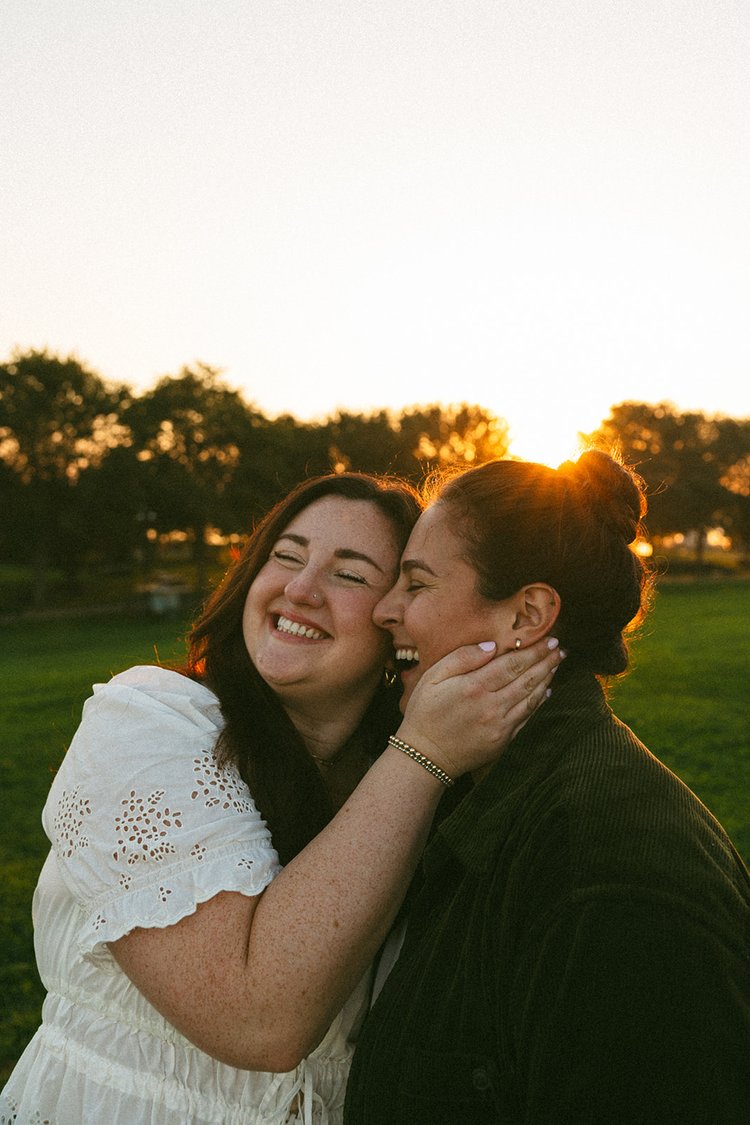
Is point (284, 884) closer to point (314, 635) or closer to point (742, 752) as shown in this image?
point (314, 635)

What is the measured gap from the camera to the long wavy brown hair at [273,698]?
2.84m

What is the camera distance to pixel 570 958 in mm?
1909

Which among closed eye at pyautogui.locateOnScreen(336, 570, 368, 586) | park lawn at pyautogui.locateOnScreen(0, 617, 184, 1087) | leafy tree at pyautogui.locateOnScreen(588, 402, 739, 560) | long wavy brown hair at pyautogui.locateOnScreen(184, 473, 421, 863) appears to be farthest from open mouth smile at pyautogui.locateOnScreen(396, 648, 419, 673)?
leafy tree at pyautogui.locateOnScreen(588, 402, 739, 560)

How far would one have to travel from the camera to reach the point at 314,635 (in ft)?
11.2

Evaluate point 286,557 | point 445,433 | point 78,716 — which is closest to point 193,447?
point 445,433

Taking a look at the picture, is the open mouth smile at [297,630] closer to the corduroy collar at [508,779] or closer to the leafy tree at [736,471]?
the corduroy collar at [508,779]

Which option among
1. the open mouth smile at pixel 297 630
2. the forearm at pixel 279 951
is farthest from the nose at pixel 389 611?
the forearm at pixel 279 951

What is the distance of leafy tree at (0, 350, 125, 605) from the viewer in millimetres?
48062

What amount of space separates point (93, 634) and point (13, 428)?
14.9m

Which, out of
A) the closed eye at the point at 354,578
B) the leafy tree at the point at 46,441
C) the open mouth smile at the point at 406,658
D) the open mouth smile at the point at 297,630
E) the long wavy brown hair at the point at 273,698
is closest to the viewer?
the long wavy brown hair at the point at 273,698

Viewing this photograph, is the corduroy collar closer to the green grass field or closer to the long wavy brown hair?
the long wavy brown hair

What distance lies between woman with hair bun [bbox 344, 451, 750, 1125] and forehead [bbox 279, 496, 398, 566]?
0.47 meters

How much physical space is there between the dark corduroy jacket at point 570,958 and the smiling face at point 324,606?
1011 mm

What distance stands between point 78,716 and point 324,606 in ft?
40.1
